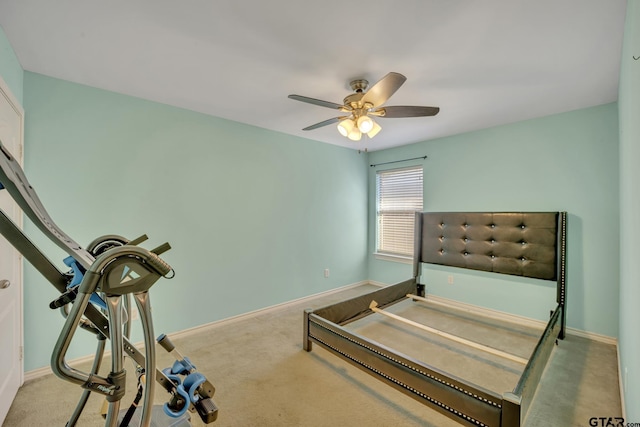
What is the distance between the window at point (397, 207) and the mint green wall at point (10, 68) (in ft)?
14.1

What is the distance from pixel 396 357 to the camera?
1.80 metres

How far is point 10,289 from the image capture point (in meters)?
1.85

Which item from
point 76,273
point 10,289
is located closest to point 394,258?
point 76,273

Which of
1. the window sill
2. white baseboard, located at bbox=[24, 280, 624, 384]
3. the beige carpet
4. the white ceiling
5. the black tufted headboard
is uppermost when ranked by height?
the white ceiling

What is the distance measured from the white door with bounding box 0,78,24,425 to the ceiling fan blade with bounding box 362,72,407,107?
2290 mm

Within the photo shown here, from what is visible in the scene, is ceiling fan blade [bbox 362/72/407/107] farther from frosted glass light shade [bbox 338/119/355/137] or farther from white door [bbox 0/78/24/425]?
white door [bbox 0/78/24/425]

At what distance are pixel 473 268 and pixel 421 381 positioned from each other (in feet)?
7.12

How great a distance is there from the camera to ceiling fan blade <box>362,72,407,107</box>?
1711 mm

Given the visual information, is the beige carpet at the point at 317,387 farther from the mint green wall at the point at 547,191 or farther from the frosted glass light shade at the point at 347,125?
the frosted glass light shade at the point at 347,125

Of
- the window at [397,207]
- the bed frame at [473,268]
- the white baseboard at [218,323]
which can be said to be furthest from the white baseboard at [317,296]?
the window at [397,207]

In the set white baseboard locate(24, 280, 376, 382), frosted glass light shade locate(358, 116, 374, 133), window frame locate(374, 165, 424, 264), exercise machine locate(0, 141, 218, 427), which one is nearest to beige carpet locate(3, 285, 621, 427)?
A: white baseboard locate(24, 280, 376, 382)

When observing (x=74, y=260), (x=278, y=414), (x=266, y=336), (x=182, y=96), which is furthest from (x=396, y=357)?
(x=182, y=96)

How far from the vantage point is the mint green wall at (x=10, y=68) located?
5.62ft

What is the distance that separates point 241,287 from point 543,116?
13.1ft
